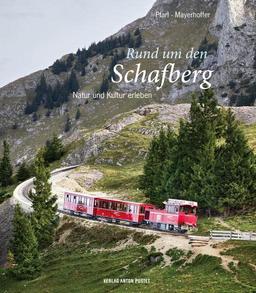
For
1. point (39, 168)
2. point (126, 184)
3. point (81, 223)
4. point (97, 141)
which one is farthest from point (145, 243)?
point (97, 141)

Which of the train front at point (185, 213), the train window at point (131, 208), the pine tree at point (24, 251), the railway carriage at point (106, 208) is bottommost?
the pine tree at point (24, 251)

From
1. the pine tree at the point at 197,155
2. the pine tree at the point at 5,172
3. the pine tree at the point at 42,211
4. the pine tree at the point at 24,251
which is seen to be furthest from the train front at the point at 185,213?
the pine tree at the point at 5,172

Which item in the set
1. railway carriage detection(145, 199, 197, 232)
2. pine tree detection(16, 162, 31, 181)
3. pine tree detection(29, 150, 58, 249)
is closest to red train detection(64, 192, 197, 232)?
railway carriage detection(145, 199, 197, 232)

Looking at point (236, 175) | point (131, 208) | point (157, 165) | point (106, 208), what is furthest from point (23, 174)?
point (236, 175)

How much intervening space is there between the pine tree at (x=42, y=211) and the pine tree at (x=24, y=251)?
540 centimetres

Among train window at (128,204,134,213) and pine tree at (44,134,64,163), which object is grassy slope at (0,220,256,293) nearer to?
train window at (128,204,134,213)

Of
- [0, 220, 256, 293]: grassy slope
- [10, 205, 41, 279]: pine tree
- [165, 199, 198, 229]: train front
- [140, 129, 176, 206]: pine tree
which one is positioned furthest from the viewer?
[140, 129, 176, 206]: pine tree

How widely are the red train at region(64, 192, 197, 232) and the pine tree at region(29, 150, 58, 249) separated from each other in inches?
180

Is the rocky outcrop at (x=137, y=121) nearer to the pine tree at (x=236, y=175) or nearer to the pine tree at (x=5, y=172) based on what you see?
the pine tree at (x=5, y=172)

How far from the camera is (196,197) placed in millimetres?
67000

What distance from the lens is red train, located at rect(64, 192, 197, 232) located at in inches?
2391

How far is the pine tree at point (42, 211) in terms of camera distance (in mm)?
68438

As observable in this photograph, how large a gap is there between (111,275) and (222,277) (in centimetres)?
1148

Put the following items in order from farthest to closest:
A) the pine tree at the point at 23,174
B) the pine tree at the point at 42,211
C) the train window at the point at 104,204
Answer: the pine tree at the point at 23,174
the train window at the point at 104,204
the pine tree at the point at 42,211
